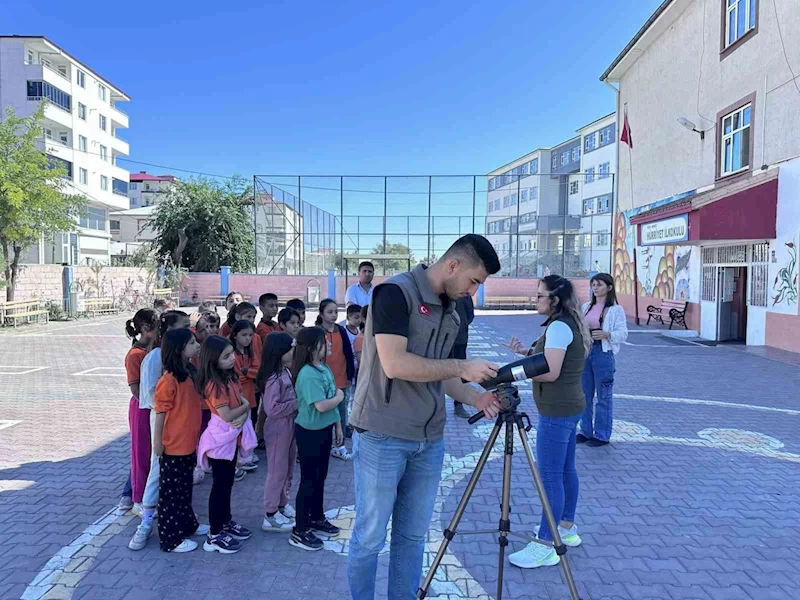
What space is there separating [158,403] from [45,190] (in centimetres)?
1591

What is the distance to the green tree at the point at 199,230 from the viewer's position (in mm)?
34062

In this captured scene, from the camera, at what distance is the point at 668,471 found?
16.9 ft

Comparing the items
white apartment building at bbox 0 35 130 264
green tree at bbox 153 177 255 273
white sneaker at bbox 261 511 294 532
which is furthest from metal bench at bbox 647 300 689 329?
white apartment building at bbox 0 35 130 264

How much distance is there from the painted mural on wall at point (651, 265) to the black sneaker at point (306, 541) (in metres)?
16.1

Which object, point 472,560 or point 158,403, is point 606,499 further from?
point 158,403

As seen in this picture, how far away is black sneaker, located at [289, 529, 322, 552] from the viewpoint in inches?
142

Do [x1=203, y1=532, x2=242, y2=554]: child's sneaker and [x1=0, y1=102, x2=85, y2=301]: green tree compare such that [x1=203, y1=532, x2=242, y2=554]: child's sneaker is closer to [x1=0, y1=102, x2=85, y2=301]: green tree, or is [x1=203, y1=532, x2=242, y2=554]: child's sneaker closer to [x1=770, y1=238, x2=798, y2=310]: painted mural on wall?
[x1=770, y1=238, x2=798, y2=310]: painted mural on wall

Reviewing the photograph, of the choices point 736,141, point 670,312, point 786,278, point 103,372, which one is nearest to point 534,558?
point 103,372

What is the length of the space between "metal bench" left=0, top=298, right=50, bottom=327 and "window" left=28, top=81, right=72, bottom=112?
77.8ft

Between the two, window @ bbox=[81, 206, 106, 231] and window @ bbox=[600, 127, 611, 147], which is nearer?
window @ bbox=[81, 206, 106, 231]

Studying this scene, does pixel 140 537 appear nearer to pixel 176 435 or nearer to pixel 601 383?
pixel 176 435

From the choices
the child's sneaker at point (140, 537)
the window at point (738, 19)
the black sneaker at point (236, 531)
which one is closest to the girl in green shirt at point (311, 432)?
the black sneaker at point (236, 531)

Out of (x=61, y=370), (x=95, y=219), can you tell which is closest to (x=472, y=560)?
(x=61, y=370)

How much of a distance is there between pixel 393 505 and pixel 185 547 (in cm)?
183
